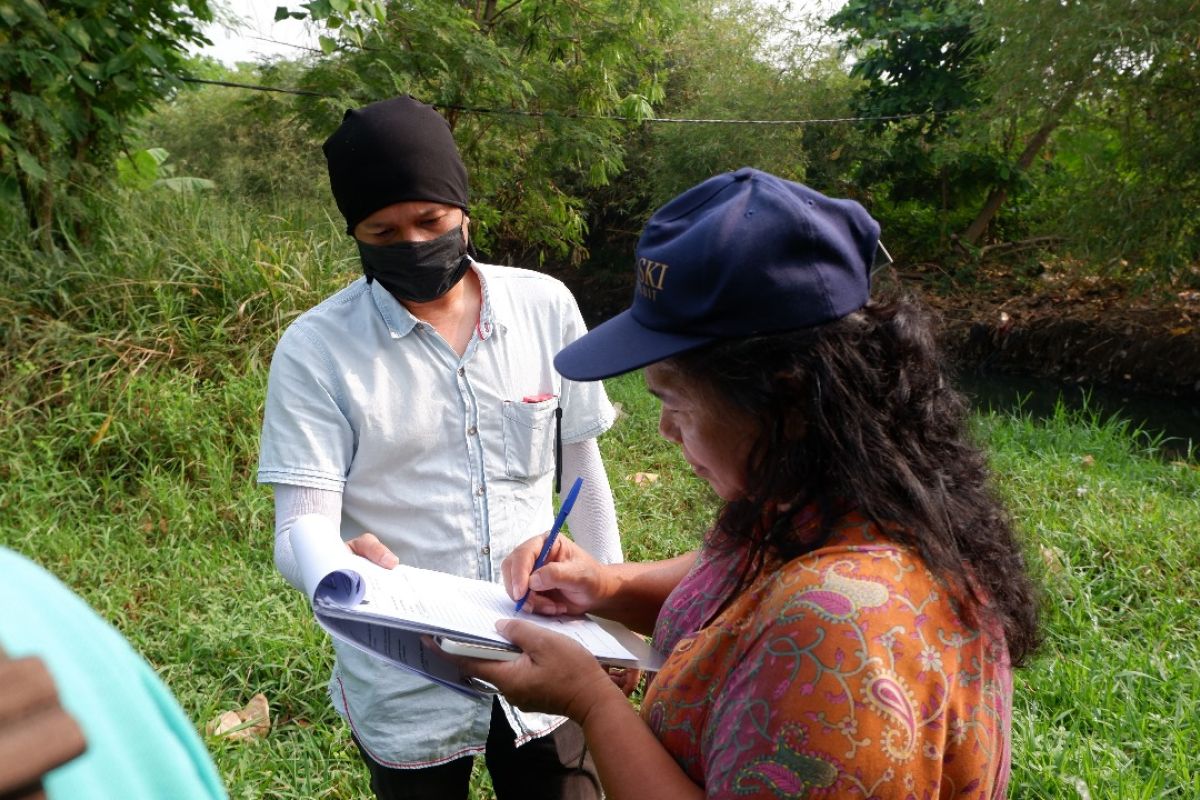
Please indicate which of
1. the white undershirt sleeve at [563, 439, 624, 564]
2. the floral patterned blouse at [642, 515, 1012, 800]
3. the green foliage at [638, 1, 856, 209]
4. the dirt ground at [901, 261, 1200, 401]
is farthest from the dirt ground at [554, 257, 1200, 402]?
the floral patterned blouse at [642, 515, 1012, 800]

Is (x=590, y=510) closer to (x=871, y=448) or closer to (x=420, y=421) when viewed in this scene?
(x=420, y=421)

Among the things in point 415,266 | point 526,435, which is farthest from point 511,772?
point 415,266

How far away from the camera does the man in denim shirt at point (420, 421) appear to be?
174 centimetres

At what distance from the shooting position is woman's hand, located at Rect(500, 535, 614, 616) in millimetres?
1603

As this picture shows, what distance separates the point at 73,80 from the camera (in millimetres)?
4824

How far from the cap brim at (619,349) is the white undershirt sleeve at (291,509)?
67 cm

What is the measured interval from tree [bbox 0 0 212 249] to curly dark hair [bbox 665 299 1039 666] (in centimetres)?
464

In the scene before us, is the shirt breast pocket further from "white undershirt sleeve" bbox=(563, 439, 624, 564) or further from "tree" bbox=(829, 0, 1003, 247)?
"tree" bbox=(829, 0, 1003, 247)

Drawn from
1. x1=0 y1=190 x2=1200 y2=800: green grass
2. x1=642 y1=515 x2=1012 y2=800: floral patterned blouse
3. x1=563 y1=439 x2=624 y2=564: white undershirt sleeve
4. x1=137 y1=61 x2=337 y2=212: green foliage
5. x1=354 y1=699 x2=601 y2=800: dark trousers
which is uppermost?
x1=642 y1=515 x2=1012 y2=800: floral patterned blouse

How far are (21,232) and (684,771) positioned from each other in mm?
5788

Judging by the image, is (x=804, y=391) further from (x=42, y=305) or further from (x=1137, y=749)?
(x=42, y=305)

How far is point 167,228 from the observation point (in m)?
5.94

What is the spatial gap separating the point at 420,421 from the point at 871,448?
39.7 inches

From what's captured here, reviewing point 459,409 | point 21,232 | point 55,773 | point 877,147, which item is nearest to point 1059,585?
point 459,409
